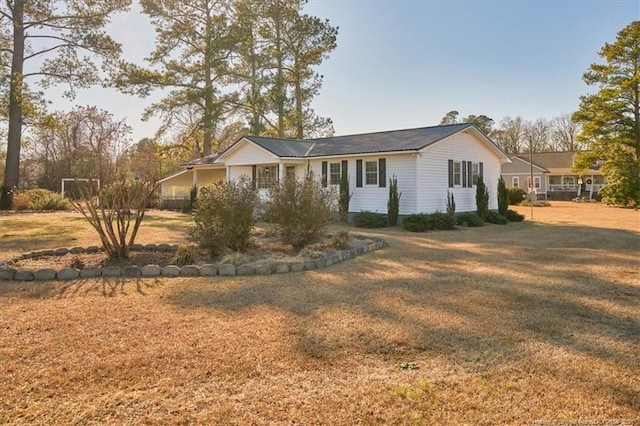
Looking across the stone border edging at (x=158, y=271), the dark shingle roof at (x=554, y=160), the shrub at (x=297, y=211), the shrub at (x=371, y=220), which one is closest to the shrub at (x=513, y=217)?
the shrub at (x=371, y=220)

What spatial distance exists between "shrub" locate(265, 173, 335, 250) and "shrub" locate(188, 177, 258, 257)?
82cm

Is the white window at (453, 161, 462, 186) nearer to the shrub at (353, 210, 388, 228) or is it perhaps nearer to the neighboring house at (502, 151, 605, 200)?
the shrub at (353, 210, 388, 228)

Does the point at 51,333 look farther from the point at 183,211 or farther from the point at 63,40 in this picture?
the point at 63,40

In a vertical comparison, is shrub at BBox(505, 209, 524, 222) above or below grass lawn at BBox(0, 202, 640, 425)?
above

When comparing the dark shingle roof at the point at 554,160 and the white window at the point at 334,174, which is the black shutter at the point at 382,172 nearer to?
the white window at the point at 334,174

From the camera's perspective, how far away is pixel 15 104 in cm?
2211

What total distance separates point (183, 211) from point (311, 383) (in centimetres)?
2365

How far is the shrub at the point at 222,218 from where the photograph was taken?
26.7ft

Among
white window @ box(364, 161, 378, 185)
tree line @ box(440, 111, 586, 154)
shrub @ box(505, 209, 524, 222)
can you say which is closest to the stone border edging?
white window @ box(364, 161, 378, 185)

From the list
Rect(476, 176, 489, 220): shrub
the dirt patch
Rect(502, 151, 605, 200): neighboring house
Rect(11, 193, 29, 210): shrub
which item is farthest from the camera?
Rect(502, 151, 605, 200): neighboring house

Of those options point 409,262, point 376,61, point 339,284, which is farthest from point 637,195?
point 339,284

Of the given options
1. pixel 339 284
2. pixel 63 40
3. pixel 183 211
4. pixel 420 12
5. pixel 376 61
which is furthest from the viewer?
pixel 183 211

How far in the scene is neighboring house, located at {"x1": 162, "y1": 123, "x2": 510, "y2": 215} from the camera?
1650 cm

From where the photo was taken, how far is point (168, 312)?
4984 millimetres
